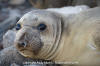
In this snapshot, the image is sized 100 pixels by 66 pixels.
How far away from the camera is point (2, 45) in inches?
122

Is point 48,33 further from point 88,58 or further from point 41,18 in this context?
point 88,58

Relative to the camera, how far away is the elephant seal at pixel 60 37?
78.1 inches

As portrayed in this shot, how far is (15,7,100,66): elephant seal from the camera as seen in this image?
198 centimetres

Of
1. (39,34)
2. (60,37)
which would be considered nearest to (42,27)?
(39,34)

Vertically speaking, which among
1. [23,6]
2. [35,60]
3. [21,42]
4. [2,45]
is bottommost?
[23,6]

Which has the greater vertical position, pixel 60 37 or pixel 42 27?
pixel 42 27

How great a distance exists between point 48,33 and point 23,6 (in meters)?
4.33

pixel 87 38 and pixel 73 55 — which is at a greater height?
pixel 87 38

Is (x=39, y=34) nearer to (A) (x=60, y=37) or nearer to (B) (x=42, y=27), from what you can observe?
(B) (x=42, y=27)

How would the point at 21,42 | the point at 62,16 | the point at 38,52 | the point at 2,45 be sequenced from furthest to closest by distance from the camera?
the point at 2,45 < the point at 62,16 < the point at 38,52 < the point at 21,42

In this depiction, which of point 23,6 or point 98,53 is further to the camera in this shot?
point 23,6

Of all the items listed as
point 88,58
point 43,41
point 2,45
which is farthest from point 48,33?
point 2,45

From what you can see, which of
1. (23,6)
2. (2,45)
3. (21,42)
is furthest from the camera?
(23,6)

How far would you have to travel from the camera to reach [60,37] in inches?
84.6
